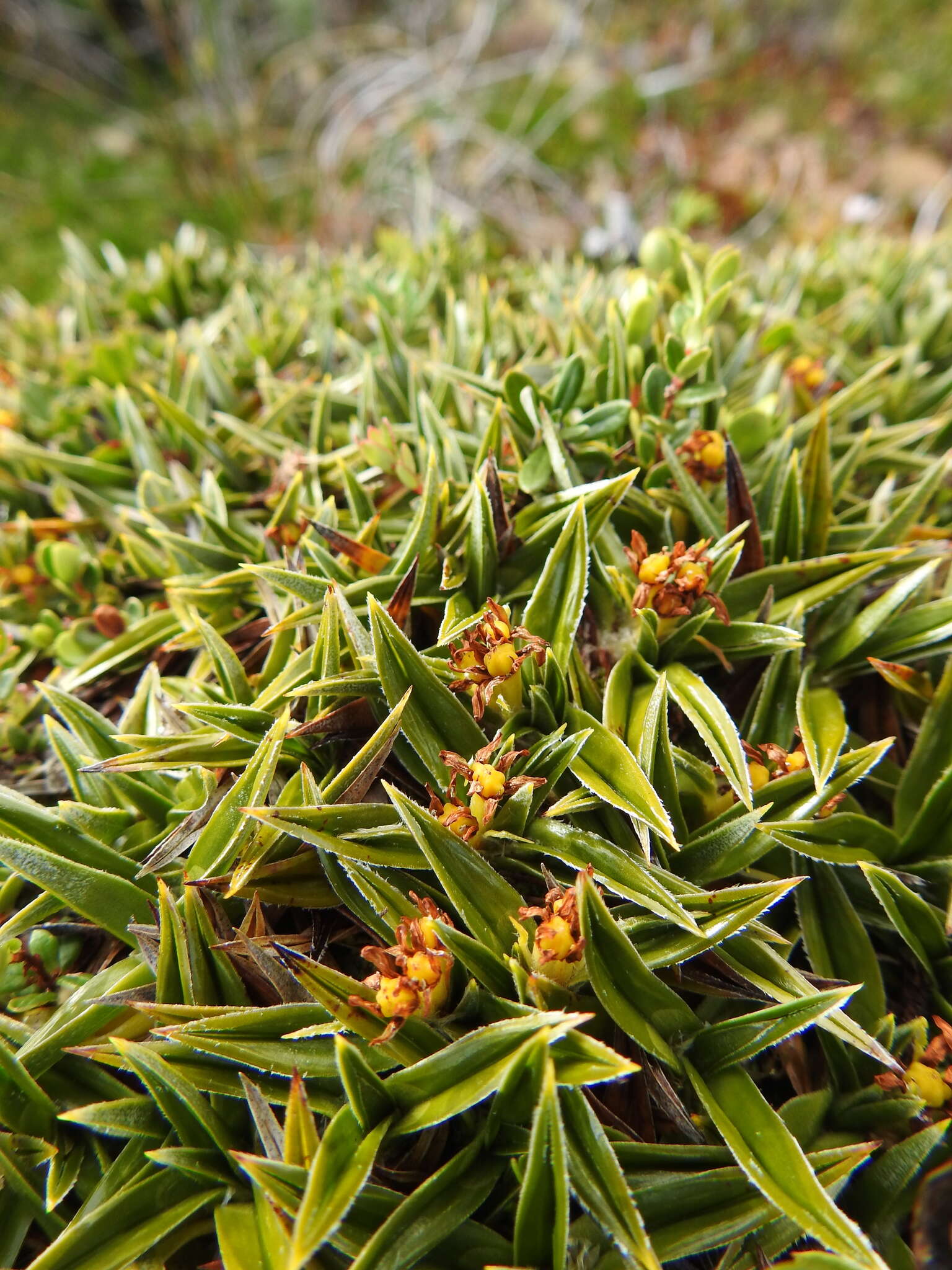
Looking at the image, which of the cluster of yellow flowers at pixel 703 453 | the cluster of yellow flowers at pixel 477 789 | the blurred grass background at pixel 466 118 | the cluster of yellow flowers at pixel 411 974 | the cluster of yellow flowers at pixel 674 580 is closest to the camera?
the cluster of yellow flowers at pixel 411 974

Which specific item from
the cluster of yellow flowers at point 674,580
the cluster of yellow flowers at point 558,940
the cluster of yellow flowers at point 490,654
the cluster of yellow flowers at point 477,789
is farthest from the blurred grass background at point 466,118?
the cluster of yellow flowers at point 558,940

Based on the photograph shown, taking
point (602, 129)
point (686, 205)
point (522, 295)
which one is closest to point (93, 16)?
point (602, 129)

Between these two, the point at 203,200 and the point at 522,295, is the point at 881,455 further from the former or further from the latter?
the point at 203,200

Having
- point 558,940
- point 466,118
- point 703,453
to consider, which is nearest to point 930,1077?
point 558,940

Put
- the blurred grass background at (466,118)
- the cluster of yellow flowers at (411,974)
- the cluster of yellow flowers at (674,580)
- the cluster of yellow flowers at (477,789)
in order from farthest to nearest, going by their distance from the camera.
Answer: the blurred grass background at (466,118) < the cluster of yellow flowers at (674,580) < the cluster of yellow flowers at (477,789) < the cluster of yellow flowers at (411,974)

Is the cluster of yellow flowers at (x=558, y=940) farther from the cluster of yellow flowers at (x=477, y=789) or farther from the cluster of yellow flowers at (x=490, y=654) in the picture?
the cluster of yellow flowers at (x=490, y=654)

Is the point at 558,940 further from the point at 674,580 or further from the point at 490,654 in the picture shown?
the point at 674,580

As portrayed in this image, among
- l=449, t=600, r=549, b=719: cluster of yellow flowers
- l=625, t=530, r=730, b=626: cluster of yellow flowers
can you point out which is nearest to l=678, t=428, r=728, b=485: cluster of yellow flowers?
l=625, t=530, r=730, b=626: cluster of yellow flowers
